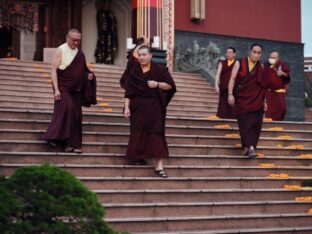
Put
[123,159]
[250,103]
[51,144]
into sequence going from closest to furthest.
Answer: [51,144], [123,159], [250,103]

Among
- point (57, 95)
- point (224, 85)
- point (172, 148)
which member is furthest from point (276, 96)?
point (57, 95)

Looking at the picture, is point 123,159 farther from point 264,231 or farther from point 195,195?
point 264,231

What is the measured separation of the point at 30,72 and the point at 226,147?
461 cm

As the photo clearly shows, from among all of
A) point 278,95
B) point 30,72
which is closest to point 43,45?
point 30,72

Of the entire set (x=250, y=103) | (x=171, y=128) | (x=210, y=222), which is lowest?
(x=210, y=222)

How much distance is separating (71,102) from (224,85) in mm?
4357

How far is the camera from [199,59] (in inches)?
703

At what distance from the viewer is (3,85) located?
522 inches

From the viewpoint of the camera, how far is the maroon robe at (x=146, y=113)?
990 cm

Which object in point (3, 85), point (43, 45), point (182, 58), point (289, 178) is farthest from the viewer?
point (43, 45)

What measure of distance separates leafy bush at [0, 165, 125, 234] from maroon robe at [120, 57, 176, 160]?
3724mm

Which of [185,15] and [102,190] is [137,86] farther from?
[185,15]

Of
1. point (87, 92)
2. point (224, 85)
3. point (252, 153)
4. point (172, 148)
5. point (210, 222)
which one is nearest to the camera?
point (210, 222)

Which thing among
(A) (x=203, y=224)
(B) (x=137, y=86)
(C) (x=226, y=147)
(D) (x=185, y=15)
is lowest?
(A) (x=203, y=224)
